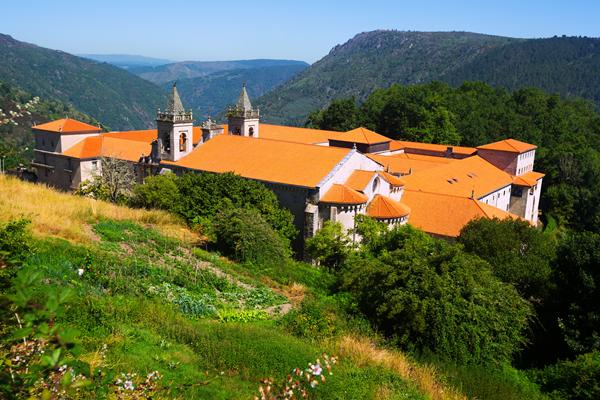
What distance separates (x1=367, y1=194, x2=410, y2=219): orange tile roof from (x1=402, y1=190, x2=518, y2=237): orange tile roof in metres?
1.68

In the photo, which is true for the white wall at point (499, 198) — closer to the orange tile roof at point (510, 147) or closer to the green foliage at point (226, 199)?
the orange tile roof at point (510, 147)

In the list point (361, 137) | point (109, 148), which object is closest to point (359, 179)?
point (361, 137)

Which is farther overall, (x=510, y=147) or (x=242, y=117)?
(x=510, y=147)

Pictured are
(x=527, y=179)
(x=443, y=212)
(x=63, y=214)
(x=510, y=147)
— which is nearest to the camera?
(x=63, y=214)

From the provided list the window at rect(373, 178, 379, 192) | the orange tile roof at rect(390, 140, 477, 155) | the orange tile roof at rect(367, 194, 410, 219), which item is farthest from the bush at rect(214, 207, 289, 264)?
the orange tile roof at rect(390, 140, 477, 155)

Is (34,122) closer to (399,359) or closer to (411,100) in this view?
(411,100)

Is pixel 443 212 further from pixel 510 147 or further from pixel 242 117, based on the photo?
pixel 242 117

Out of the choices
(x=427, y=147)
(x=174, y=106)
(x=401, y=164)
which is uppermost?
(x=174, y=106)

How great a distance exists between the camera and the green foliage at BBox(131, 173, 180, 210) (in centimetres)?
2963

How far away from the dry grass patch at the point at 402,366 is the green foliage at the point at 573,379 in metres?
5.16

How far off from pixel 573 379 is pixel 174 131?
102ft

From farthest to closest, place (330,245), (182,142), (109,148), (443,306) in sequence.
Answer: (109,148), (182,142), (330,245), (443,306)

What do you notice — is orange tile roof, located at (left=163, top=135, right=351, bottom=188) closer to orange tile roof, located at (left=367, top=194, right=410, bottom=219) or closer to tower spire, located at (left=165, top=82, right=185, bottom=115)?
orange tile roof, located at (left=367, top=194, right=410, bottom=219)

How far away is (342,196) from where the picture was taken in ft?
101
